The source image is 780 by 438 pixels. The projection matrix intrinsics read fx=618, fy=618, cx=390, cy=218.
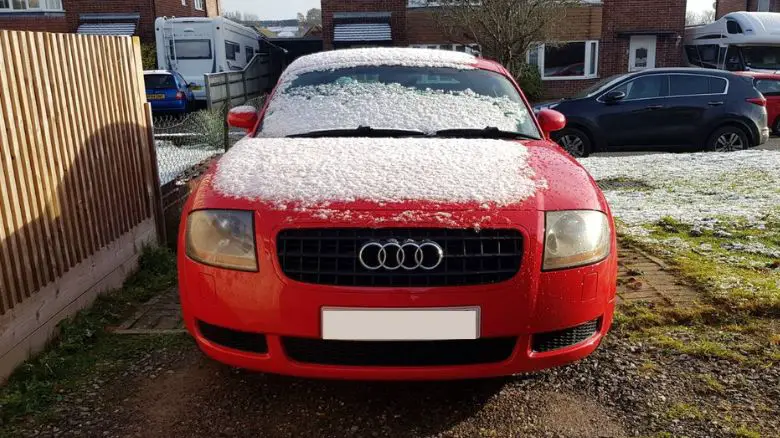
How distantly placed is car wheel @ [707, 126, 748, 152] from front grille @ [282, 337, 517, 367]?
9308 mm

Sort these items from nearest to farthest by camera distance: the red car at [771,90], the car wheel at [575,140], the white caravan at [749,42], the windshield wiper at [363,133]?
the windshield wiper at [363,133] < the car wheel at [575,140] < the red car at [771,90] < the white caravan at [749,42]

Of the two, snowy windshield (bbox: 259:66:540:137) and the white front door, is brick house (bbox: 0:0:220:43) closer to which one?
the white front door

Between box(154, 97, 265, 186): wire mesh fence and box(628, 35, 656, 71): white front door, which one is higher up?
box(628, 35, 656, 71): white front door

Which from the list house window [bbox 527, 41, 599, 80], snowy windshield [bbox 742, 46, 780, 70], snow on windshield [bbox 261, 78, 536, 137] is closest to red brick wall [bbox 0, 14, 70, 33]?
house window [bbox 527, 41, 599, 80]

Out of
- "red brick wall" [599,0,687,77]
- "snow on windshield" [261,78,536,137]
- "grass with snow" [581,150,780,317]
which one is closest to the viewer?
"snow on windshield" [261,78,536,137]

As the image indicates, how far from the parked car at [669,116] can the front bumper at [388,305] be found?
8202 mm

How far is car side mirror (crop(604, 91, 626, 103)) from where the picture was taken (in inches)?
401

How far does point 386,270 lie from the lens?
235 centimetres

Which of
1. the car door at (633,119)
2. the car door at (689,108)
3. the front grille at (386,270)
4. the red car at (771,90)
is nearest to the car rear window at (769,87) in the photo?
the red car at (771,90)

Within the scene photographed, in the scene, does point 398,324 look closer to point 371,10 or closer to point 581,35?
point 371,10

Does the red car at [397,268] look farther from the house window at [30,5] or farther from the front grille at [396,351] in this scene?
the house window at [30,5]

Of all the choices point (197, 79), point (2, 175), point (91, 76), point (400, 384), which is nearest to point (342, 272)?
point (400, 384)

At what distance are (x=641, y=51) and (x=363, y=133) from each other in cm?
2250

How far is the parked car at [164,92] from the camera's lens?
17.6 m
